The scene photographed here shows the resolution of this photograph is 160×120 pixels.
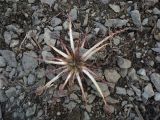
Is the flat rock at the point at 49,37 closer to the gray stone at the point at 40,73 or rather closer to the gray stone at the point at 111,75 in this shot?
the gray stone at the point at 40,73

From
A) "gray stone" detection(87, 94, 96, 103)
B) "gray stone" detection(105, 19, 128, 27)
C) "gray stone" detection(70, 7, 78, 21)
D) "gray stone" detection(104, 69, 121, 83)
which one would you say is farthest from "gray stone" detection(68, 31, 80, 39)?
"gray stone" detection(87, 94, 96, 103)

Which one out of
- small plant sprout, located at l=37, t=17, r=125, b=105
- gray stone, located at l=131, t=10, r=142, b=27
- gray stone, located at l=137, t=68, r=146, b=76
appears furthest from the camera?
gray stone, located at l=131, t=10, r=142, b=27

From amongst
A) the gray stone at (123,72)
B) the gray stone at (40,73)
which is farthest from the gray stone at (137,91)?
the gray stone at (40,73)

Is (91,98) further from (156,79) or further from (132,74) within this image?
(156,79)

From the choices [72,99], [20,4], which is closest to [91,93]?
[72,99]

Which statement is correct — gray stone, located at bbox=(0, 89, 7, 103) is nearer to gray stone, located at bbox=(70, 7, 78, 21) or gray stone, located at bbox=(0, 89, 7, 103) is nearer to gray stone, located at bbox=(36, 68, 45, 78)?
gray stone, located at bbox=(36, 68, 45, 78)

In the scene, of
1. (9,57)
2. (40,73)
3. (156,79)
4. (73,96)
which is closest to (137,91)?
(156,79)

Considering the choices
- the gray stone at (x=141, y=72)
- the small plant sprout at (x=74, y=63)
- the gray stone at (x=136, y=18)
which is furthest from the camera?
the gray stone at (x=136, y=18)

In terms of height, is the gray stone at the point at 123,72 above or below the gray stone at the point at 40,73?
below

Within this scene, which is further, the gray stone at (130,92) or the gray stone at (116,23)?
the gray stone at (116,23)
